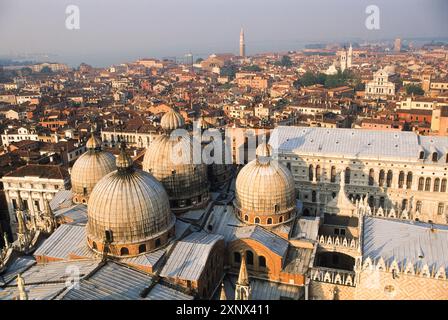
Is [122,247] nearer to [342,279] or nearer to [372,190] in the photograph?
[342,279]

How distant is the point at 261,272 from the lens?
24.6 metres

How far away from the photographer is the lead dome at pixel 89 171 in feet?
95.4

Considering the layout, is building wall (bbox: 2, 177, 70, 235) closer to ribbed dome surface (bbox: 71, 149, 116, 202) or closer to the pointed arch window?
ribbed dome surface (bbox: 71, 149, 116, 202)

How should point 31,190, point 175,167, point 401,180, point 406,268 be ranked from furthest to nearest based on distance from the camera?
1. point 31,190
2. point 401,180
3. point 175,167
4. point 406,268

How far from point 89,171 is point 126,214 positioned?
Answer: 356 inches

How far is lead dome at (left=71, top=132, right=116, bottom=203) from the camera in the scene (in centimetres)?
2908

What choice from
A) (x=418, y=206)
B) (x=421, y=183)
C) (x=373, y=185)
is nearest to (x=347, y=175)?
(x=373, y=185)

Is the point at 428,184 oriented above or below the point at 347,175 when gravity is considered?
below

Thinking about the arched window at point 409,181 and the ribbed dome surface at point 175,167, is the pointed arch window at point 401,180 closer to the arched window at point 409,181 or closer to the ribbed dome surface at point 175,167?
the arched window at point 409,181

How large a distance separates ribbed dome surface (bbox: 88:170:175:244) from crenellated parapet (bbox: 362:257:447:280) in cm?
1082

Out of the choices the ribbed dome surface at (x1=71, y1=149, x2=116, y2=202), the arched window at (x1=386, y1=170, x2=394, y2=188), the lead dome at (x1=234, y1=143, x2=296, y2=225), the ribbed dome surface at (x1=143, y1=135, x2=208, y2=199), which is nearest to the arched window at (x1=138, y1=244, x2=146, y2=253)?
the ribbed dome surface at (x1=143, y1=135, x2=208, y2=199)

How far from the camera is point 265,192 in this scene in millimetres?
25688

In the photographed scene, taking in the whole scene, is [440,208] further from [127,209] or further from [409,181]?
[127,209]

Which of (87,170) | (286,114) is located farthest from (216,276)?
(286,114)
